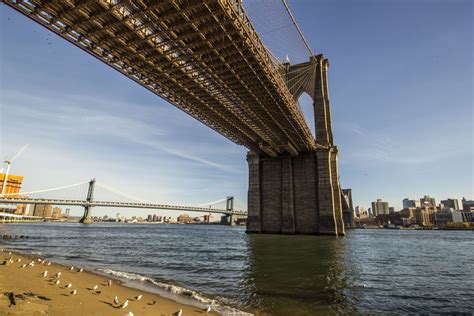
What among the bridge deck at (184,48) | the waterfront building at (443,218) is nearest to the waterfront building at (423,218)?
the waterfront building at (443,218)

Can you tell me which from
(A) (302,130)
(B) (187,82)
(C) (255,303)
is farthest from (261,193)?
(C) (255,303)

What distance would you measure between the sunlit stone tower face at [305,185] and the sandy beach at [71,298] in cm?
4425

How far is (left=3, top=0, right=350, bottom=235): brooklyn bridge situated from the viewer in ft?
61.3

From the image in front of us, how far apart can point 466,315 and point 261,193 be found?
49792 millimetres

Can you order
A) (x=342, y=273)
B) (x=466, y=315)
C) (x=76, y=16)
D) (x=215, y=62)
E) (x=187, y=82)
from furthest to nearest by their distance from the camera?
(x=187, y=82), (x=215, y=62), (x=76, y=16), (x=342, y=273), (x=466, y=315)

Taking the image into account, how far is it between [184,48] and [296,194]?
39429 mm

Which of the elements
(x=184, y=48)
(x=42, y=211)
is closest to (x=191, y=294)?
(x=184, y=48)

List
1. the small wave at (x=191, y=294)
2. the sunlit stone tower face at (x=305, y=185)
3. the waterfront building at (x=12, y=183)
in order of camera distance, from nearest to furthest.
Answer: the small wave at (x=191, y=294), the sunlit stone tower face at (x=305, y=185), the waterfront building at (x=12, y=183)

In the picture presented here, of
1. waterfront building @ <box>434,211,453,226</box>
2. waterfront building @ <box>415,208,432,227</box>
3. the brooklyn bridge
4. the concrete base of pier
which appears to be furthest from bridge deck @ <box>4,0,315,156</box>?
waterfront building @ <box>415,208,432,227</box>

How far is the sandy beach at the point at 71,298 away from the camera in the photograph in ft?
22.2

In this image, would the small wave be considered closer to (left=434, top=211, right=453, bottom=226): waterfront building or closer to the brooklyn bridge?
the brooklyn bridge

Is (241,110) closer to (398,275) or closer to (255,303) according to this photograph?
(398,275)

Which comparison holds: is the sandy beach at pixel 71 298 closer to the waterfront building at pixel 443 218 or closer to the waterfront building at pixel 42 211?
the waterfront building at pixel 443 218

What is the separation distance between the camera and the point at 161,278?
41.6 feet
